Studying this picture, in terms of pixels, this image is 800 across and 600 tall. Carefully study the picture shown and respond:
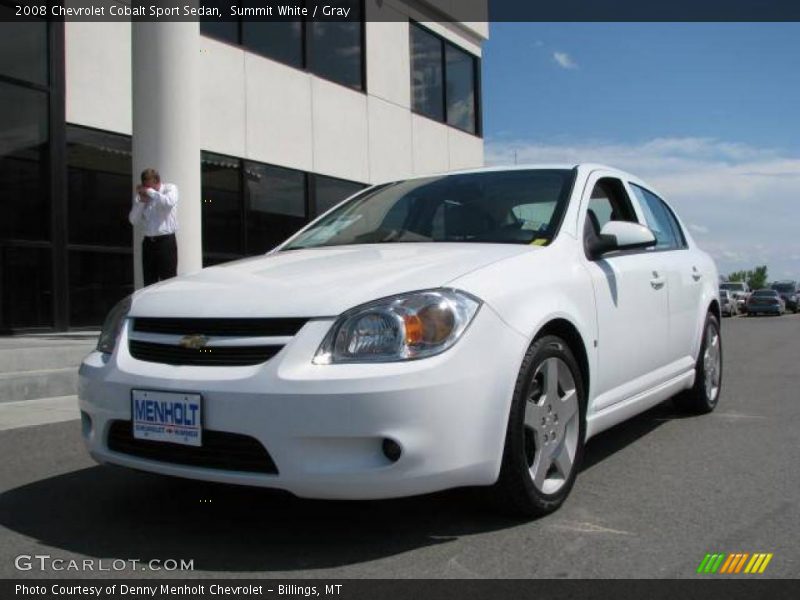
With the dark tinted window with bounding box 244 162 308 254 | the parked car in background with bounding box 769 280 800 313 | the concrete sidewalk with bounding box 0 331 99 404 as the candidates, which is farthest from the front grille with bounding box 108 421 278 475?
the parked car in background with bounding box 769 280 800 313

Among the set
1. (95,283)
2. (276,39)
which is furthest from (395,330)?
(276,39)

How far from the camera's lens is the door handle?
455 cm

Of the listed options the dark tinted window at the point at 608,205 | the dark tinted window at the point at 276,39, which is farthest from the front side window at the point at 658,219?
the dark tinted window at the point at 276,39

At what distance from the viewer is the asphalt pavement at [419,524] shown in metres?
2.84

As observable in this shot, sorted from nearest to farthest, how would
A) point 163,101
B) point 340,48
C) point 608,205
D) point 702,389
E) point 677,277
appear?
point 608,205 < point 677,277 < point 702,389 < point 163,101 < point 340,48

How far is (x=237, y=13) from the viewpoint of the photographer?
43.6ft

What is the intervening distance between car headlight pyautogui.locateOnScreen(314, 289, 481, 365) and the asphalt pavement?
75 cm

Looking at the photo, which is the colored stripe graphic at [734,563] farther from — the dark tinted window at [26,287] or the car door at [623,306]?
the dark tinted window at [26,287]

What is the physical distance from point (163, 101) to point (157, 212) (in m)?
1.67

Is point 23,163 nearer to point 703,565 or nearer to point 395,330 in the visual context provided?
point 395,330

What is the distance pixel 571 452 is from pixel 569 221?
1118 mm

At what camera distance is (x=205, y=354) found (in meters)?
3.01

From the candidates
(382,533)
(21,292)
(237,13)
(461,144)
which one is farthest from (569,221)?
(461,144)
